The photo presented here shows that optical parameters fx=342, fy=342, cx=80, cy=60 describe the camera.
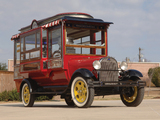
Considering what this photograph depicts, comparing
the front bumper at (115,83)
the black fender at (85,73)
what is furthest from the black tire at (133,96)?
the black fender at (85,73)

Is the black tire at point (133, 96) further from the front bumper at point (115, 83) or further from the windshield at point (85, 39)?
the windshield at point (85, 39)

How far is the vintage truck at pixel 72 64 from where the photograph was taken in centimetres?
1125

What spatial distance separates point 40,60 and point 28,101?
183 centimetres

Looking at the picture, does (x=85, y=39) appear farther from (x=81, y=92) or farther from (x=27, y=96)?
(x=27, y=96)

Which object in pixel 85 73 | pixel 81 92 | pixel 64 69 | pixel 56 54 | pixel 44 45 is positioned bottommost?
pixel 81 92

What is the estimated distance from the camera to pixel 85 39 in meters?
13.4

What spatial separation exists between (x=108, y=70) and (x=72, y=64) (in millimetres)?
1515

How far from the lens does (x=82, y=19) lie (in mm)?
12688

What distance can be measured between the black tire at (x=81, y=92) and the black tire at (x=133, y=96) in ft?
Result: 4.64

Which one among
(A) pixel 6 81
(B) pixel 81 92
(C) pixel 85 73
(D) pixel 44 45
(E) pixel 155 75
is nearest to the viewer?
(C) pixel 85 73

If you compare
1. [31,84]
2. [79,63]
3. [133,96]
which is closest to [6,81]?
[31,84]

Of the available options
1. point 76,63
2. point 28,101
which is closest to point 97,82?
point 76,63

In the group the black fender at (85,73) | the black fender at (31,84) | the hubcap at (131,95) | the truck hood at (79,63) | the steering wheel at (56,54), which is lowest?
the hubcap at (131,95)

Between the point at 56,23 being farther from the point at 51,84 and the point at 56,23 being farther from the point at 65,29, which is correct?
the point at 51,84
